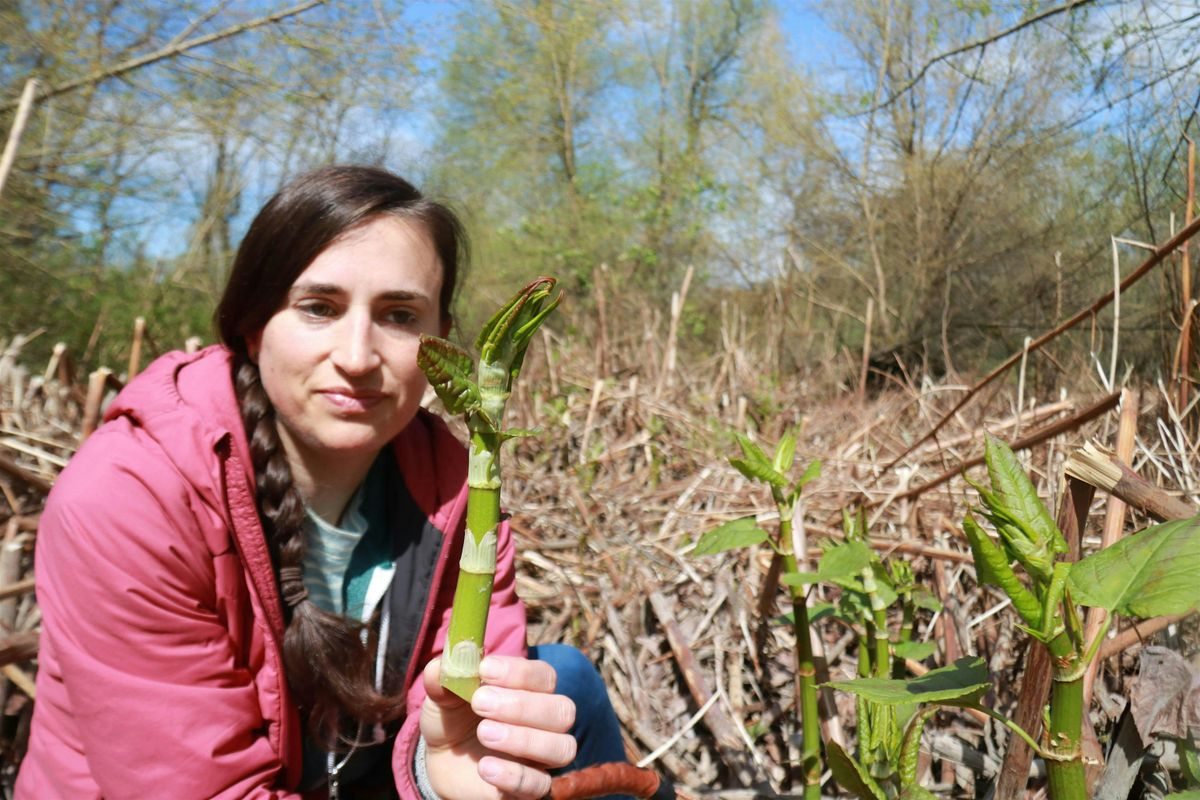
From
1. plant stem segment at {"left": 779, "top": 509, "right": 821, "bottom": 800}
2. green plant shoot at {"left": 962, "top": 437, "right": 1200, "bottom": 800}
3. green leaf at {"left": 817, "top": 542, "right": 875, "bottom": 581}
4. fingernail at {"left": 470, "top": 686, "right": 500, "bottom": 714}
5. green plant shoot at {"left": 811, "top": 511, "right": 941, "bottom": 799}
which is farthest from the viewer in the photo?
plant stem segment at {"left": 779, "top": 509, "right": 821, "bottom": 800}

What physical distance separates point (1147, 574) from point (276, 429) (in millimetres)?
1500

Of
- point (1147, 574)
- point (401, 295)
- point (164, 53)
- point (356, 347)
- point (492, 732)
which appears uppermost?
point (164, 53)

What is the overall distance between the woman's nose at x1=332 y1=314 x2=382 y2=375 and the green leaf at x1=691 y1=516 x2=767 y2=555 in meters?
0.68

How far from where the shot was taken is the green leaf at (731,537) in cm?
117

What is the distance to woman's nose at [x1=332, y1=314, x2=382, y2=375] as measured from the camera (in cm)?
144

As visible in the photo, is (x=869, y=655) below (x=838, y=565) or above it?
below

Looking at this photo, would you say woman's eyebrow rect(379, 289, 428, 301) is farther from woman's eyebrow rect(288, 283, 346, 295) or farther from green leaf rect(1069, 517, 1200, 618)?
green leaf rect(1069, 517, 1200, 618)

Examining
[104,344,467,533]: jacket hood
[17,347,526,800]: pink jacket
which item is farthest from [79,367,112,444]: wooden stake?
[17,347,526,800]: pink jacket

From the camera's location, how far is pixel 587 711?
5.60 feet

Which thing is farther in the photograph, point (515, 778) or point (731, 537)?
point (731, 537)

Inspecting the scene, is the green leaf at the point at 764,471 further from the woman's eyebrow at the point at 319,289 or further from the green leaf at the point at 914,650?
the woman's eyebrow at the point at 319,289

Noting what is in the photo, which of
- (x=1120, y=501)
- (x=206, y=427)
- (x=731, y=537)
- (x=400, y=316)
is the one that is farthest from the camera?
(x=400, y=316)

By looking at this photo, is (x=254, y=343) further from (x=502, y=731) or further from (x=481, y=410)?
(x=481, y=410)

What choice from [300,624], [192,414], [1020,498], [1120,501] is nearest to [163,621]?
[300,624]
